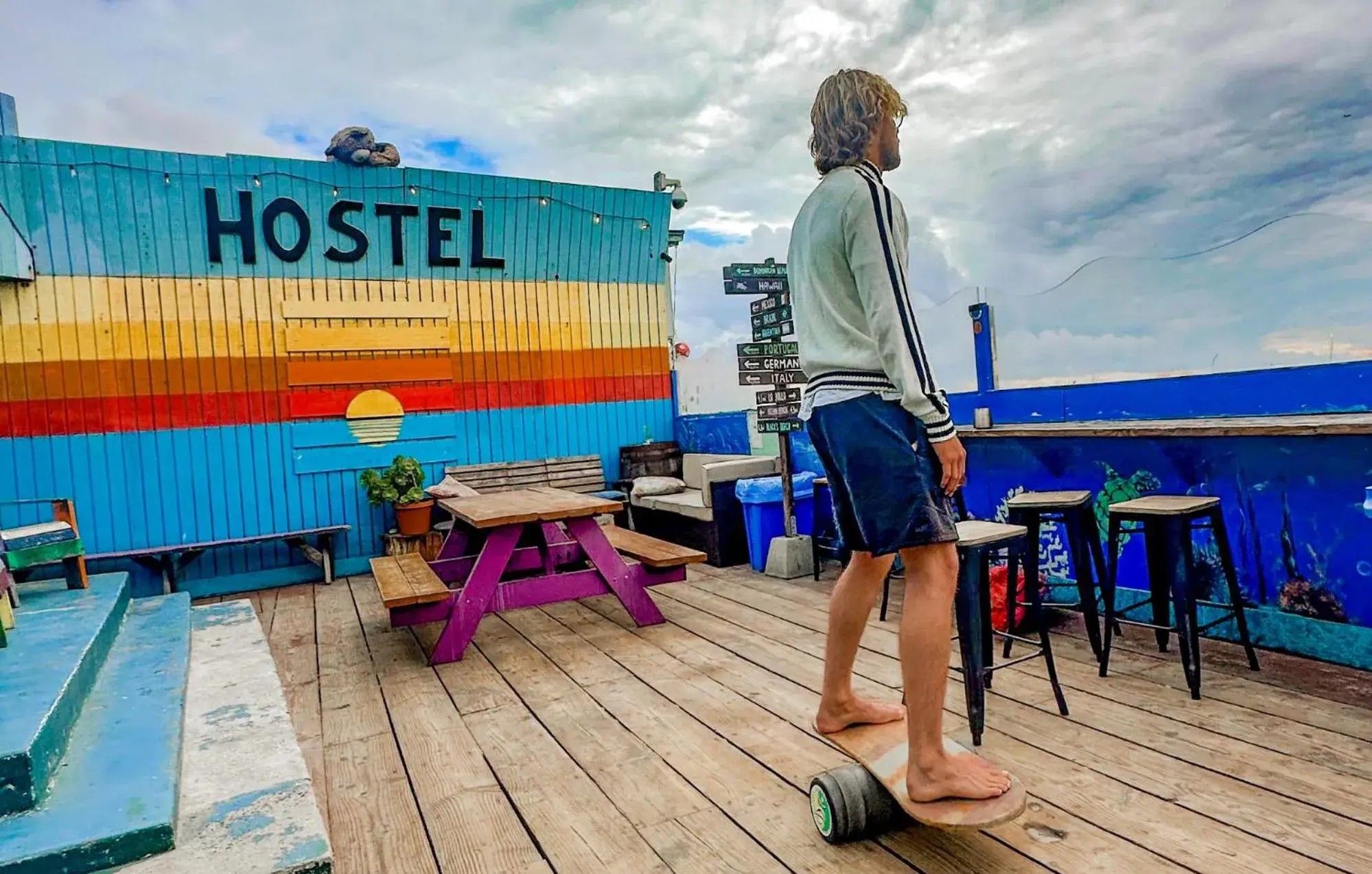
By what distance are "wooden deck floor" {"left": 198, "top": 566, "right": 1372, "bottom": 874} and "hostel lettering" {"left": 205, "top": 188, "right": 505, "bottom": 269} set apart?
3513 millimetres

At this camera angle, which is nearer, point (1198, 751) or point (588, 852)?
point (588, 852)

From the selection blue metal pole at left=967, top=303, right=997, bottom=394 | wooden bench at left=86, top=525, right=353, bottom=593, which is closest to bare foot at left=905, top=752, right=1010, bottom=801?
blue metal pole at left=967, top=303, right=997, bottom=394

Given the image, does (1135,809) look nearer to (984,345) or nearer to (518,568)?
(984,345)

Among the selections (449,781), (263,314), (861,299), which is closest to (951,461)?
(861,299)

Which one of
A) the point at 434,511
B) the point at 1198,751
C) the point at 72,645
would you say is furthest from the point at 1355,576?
the point at 434,511

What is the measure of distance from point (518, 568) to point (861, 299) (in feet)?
10.8

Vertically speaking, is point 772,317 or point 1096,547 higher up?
point 772,317

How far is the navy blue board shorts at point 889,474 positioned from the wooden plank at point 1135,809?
2.84 feet

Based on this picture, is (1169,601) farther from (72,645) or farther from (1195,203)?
(72,645)

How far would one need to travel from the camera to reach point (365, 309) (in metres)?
6.27

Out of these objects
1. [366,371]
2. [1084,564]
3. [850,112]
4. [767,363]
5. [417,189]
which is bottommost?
[1084,564]

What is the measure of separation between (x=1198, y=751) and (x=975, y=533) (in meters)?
0.86

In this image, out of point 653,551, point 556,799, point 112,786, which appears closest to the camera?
point 112,786

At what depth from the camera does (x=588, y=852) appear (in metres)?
1.93
